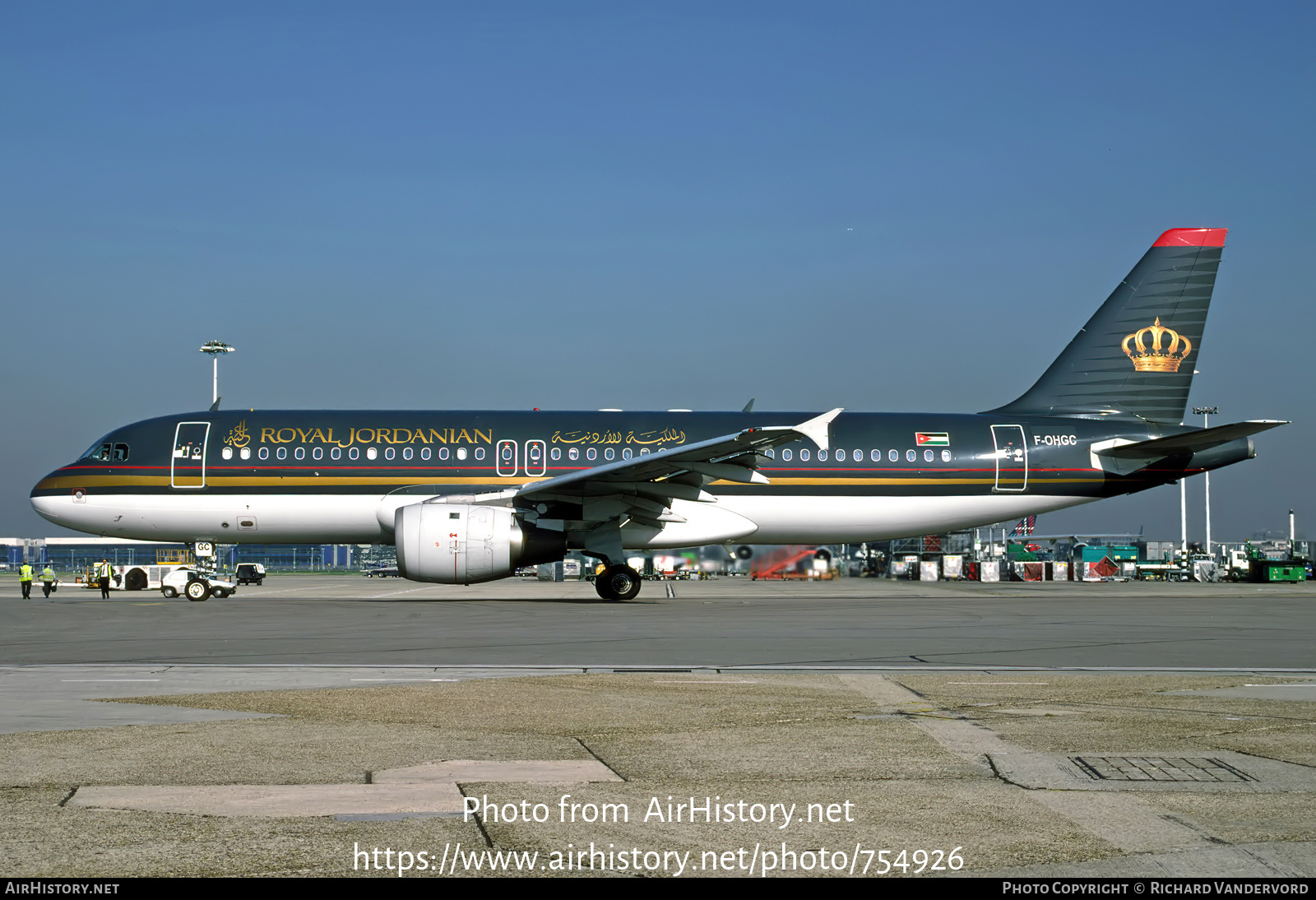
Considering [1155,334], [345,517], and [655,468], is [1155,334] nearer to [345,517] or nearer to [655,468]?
[655,468]

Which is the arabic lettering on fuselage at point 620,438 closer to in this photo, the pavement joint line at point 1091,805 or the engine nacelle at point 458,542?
the engine nacelle at point 458,542

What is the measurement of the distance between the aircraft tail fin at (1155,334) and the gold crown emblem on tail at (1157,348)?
0.02 meters

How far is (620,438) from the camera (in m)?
26.3

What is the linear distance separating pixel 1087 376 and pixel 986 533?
49.9 metres

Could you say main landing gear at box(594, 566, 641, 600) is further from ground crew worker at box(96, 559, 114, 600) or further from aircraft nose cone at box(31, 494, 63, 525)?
aircraft nose cone at box(31, 494, 63, 525)

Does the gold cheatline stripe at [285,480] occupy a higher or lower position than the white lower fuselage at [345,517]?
higher

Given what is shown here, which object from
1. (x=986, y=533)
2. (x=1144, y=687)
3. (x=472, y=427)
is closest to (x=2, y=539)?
(x=986, y=533)

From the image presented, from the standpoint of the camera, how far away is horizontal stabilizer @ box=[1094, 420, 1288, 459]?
25656mm

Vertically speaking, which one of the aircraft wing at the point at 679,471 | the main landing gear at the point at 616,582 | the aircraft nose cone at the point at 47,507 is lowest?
the main landing gear at the point at 616,582

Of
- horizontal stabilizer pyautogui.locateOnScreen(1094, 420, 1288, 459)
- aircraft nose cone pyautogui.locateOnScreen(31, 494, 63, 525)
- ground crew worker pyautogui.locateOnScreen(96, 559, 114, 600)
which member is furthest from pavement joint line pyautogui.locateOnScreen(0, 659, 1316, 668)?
ground crew worker pyautogui.locateOnScreen(96, 559, 114, 600)

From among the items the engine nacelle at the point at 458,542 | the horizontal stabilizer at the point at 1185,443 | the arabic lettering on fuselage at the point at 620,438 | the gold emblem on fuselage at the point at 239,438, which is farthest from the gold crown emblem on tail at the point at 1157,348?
the gold emblem on fuselage at the point at 239,438

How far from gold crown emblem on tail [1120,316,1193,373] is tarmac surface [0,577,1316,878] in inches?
603

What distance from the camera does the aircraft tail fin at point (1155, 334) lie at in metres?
28.6
